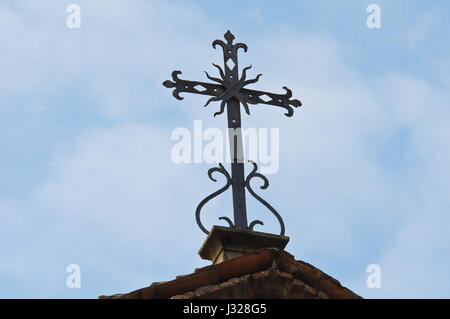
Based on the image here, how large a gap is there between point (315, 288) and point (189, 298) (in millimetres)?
934

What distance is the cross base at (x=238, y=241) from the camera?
8.95 m

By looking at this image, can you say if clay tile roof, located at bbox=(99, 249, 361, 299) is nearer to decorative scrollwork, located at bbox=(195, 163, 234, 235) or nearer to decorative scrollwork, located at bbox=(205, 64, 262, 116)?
decorative scrollwork, located at bbox=(195, 163, 234, 235)

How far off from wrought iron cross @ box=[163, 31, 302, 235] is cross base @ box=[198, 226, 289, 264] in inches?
6.4

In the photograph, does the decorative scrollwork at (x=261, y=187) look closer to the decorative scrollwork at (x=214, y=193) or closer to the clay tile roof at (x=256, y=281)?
the decorative scrollwork at (x=214, y=193)

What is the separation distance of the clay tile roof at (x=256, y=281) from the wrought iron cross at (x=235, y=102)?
1.18m

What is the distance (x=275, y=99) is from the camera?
1043 centimetres

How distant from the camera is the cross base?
895 centimetres

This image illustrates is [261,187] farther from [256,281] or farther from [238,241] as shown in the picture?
[256,281]

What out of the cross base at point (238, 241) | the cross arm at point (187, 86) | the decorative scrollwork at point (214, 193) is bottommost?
the cross base at point (238, 241)

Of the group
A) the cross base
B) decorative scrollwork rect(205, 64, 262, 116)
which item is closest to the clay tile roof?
the cross base

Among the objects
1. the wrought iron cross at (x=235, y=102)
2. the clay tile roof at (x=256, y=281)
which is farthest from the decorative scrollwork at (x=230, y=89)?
the clay tile roof at (x=256, y=281)
